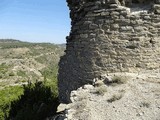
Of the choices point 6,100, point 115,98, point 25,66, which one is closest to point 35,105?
point 115,98

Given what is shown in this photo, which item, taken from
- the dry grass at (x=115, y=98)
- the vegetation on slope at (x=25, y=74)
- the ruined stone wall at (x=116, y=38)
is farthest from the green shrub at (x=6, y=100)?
the dry grass at (x=115, y=98)

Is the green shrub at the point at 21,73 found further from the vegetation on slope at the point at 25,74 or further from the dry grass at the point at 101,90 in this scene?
the dry grass at the point at 101,90

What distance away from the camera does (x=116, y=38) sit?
8367mm

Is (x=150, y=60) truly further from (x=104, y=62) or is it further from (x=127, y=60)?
(x=104, y=62)

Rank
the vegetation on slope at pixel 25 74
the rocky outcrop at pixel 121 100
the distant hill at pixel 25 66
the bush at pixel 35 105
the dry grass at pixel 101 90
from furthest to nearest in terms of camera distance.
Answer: the distant hill at pixel 25 66
the vegetation on slope at pixel 25 74
the bush at pixel 35 105
the dry grass at pixel 101 90
the rocky outcrop at pixel 121 100

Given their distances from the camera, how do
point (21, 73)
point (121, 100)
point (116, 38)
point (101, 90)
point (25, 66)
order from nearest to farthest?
point (121, 100)
point (101, 90)
point (116, 38)
point (21, 73)
point (25, 66)

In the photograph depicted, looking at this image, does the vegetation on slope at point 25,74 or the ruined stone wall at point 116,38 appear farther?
the vegetation on slope at point 25,74

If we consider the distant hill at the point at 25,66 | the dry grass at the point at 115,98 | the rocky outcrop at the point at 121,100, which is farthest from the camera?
the distant hill at the point at 25,66

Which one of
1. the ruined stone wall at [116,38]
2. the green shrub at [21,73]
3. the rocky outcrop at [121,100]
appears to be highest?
the ruined stone wall at [116,38]

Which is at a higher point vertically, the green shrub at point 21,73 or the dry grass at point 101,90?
the dry grass at point 101,90

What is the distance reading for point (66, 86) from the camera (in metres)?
10.0

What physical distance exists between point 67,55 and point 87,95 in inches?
101

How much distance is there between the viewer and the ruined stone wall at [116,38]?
8.21 m

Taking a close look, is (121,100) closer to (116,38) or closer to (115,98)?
(115,98)
